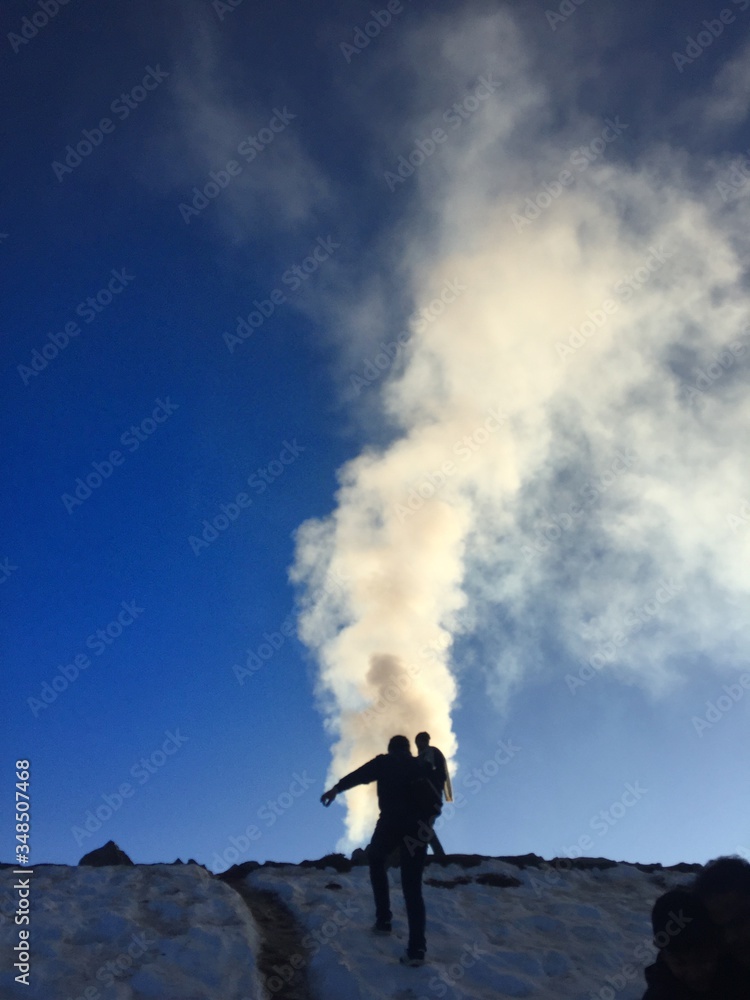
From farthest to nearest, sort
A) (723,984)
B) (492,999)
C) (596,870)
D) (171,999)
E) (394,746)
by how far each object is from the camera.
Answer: (596,870) → (394,746) → (492,999) → (171,999) → (723,984)

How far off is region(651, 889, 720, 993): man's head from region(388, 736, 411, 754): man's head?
17.2ft

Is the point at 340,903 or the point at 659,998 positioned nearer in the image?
the point at 659,998

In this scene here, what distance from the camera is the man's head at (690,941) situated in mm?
3941

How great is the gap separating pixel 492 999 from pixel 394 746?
294 cm

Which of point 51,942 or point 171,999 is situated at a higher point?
point 51,942

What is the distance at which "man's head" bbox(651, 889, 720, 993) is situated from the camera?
3.94m

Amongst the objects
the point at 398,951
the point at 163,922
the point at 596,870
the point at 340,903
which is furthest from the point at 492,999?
the point at 596,870

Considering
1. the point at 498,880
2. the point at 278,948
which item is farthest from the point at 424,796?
the point at 498,880

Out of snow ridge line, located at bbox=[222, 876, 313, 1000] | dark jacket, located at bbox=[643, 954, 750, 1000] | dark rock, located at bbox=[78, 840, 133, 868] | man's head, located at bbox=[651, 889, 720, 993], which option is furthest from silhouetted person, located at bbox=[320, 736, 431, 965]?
dark rock, located at bbox=[78, 840, 133, 868]

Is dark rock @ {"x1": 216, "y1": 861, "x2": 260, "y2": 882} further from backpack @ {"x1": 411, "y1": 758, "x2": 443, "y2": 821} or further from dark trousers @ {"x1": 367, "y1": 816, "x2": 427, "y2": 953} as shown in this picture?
backpack @ {"x1": 411, "y1": 758, "x2": 443, "y2": 821}

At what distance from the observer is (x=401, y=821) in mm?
8633

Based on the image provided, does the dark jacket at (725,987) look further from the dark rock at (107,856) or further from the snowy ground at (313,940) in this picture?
the dark rock at (107,856)

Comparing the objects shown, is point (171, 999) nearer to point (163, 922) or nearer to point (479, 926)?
point (163, 922)

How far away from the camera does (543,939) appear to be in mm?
10242
